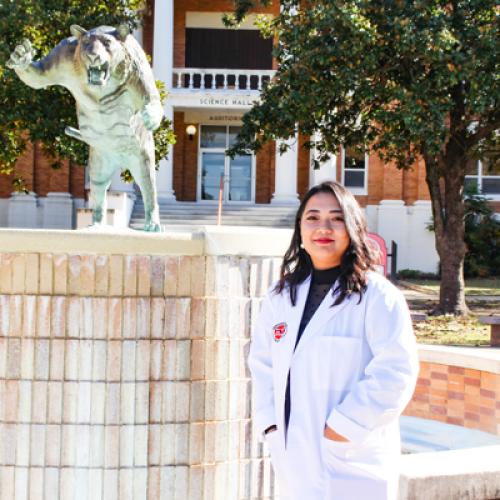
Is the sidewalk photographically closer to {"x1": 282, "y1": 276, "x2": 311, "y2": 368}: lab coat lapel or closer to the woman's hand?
{"x1": 282, "y1": 276, "x2": 311, "y2": 368}: lab coat lapel

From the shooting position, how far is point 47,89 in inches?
591

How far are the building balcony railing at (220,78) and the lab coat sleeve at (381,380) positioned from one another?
21.5m

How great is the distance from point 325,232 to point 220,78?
25.7 metres

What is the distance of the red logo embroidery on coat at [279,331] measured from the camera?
2.45m

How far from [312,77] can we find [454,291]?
5467mm

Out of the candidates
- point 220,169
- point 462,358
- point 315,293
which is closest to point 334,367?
point 315,293

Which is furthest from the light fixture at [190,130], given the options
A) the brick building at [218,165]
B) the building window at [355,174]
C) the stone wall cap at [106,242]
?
the stone wall cap at [106,242]

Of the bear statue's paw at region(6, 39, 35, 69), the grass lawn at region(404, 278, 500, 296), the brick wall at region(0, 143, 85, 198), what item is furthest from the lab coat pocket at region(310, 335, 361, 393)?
the brick wall at region(0, 143, 85, 198)

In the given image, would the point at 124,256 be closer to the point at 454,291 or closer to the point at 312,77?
the point at 312,77

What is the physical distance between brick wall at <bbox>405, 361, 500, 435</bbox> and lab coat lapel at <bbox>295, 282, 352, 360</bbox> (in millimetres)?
3819

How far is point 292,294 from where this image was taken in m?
2.51

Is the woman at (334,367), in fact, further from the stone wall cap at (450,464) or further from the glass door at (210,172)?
the glass door at (210,172)

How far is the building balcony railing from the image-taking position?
24469 mm

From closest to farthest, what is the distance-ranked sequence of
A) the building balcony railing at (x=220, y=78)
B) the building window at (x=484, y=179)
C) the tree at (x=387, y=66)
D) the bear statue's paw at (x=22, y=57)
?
the bear statue's paw at (x=22, y=57) → the tree at (x=387, y=66) → the building balcony railing at (x=220, y=78) → the building window at (x=484, y=179)
